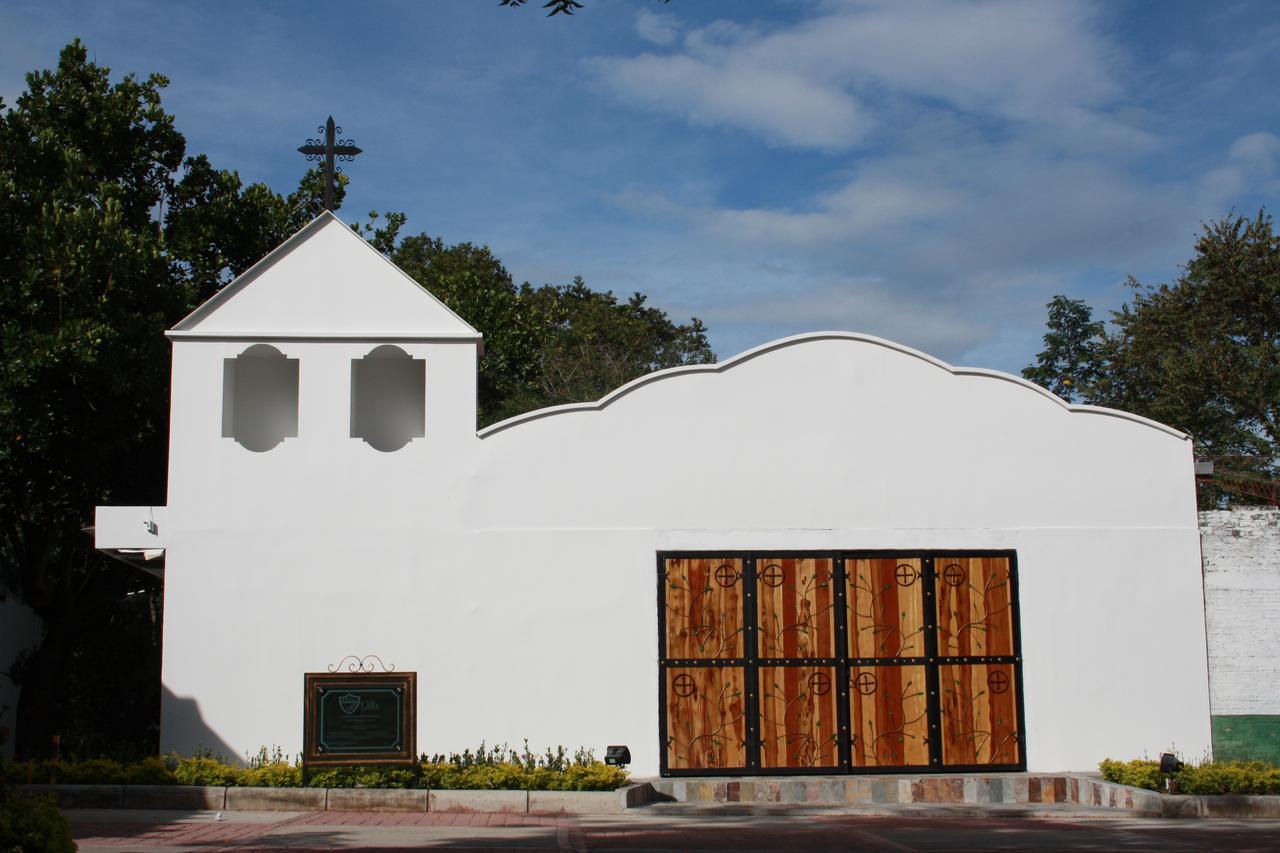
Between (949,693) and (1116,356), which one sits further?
(1116,356)

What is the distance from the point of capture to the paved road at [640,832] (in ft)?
36.9

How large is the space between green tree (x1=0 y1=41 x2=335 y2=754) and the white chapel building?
2.97m

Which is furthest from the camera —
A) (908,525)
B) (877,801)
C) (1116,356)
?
(1116,356)

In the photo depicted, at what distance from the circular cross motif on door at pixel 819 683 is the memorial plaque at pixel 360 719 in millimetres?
4752

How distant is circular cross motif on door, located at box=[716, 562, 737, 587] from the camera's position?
15.8 meters

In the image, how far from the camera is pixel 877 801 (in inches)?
593

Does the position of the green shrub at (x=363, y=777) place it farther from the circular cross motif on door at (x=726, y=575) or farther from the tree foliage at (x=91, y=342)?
the circular cross motif on door at (x=726, y=575)

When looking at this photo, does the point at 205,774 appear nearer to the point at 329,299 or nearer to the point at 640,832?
the point at 640,832

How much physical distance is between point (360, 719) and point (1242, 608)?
1080 centimetres

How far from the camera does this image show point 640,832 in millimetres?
12336

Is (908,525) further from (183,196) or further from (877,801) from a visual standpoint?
(183,196)

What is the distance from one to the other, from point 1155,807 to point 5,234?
55.8 ft

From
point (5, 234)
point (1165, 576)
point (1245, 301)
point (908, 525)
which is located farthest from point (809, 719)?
point (1245, 301)

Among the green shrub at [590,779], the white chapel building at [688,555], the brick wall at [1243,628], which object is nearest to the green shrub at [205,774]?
the white chapel building at [688,555]
